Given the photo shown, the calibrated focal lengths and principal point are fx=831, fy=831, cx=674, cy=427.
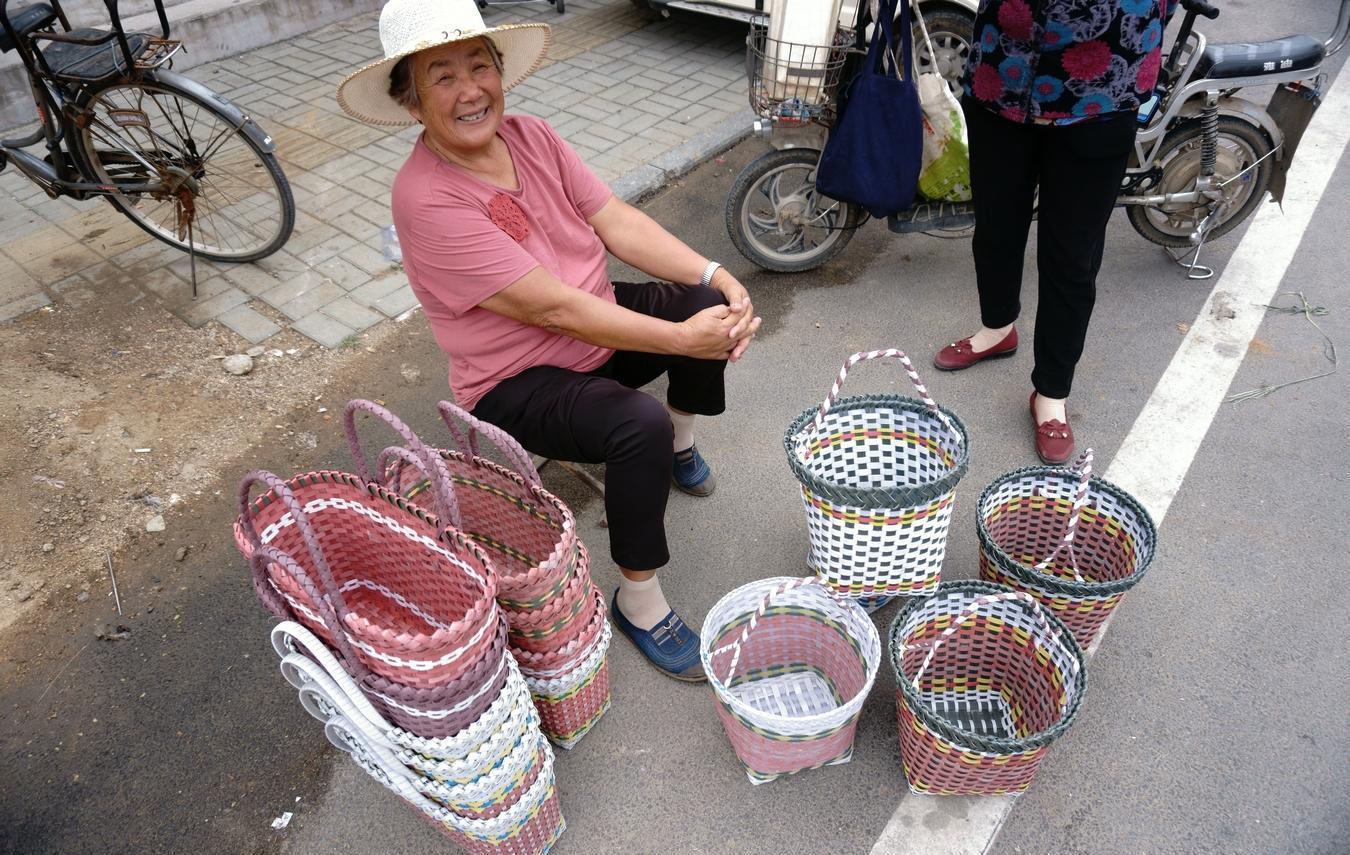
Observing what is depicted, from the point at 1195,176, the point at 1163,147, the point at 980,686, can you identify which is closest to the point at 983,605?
the point at 980,686

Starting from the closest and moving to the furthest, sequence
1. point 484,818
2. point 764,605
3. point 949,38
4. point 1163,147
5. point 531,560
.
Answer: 1. point 484,818
2. point 764,605
3. point 531,560
4. point 1163,147
5. point 949,38

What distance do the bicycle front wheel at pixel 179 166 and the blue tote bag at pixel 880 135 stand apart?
237cm

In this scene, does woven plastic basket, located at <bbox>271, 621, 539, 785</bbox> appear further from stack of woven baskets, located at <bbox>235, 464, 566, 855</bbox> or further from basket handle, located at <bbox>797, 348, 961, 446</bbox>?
basket handle, located at <bbox>797, 348, 961, 446</bbox>

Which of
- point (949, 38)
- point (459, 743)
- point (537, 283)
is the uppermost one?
point (537, 283)

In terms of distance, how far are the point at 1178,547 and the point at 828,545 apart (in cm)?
Result: 131

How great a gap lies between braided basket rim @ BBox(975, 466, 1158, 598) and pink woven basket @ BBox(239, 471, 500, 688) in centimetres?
127

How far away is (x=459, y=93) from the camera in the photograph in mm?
1988

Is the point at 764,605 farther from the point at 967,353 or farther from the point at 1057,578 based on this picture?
the point at 967,353

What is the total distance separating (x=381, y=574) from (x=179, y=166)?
259 centimetres

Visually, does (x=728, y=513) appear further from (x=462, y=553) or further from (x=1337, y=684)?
(x=1337, y=684)

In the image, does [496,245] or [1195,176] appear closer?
[496,245]

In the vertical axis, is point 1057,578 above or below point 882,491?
below

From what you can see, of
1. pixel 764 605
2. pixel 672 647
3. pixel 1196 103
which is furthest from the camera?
pixel 1196 103

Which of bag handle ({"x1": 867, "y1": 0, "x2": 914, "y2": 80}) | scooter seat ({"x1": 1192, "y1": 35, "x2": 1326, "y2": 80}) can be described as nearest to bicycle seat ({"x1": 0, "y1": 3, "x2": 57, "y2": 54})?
bag handle ({"x1": 867, "y1": 0, "x2": 914, "y2": 80})
